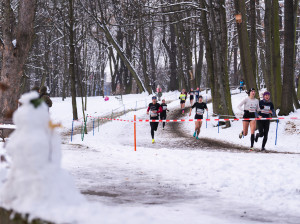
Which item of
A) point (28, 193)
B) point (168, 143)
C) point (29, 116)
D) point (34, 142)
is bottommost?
point (168, 143)

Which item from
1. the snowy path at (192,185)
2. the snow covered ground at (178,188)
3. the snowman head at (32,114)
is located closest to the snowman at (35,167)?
the snowman head at (32,114)

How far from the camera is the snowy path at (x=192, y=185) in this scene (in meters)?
5.40

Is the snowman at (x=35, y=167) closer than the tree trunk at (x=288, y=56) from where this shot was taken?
Yes

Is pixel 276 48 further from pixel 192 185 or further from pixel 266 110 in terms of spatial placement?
pixel 192 185

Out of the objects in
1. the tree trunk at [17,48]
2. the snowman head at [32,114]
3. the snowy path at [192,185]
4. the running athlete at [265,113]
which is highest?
the tree trunk at [17,48]

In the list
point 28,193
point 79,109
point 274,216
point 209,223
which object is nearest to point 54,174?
point 28,193

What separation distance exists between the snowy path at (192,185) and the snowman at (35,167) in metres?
1.16

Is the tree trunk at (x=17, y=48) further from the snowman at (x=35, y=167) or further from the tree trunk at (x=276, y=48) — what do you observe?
the tree trunk at (x=276, y=48)

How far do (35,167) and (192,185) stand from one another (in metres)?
4.93

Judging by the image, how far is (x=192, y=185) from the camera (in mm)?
7535

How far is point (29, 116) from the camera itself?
3.05 m

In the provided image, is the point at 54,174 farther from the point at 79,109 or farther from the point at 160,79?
the point at 160,79

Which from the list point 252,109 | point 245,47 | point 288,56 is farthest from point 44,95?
point 288,56

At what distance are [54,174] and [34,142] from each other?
303 mm
